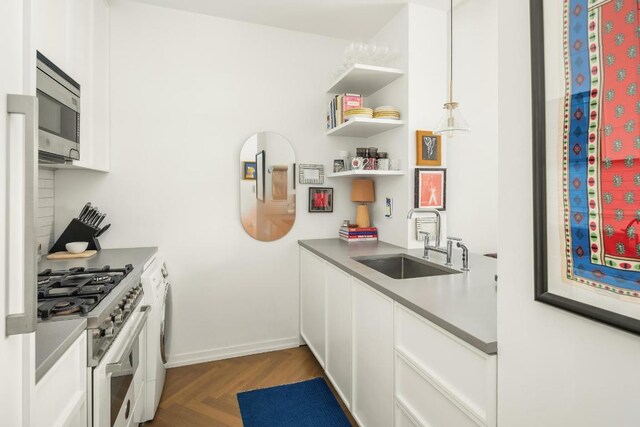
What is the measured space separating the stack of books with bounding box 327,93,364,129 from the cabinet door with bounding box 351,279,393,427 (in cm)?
138

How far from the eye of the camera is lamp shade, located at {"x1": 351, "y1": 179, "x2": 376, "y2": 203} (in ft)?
9.34

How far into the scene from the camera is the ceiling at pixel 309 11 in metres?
2.45

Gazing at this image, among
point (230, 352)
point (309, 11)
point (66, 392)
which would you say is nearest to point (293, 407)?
point (230, 352)

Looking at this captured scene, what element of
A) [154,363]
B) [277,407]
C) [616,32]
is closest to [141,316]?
[154,363]

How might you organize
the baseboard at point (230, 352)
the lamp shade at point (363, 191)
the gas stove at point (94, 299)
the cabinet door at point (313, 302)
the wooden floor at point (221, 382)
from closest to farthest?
the gas stove at point (94, 299), the wooden floor at point (221, 382), the cabinet door at point (313, 302), the baseboard at point (230, 352), the lamp shade at point (363, 191)

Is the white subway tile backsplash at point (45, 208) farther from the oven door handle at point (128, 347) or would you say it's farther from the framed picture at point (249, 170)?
the framed picture at point (249, 170)

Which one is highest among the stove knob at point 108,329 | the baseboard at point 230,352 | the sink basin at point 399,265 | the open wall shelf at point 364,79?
the open wall shelf at point 364,79

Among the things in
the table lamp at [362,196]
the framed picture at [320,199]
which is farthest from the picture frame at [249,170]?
the table lamp at [362,196]

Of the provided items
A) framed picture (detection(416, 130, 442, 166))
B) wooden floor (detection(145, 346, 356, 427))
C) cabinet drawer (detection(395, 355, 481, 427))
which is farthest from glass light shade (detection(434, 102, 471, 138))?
wooden floor (detection(145, 346, 356, 427))

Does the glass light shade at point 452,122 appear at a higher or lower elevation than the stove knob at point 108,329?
higher

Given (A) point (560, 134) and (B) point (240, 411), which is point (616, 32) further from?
(B) point (240, 411)

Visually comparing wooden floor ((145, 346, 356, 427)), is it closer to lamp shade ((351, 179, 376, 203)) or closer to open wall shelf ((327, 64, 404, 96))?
lamp shade ((351, 179, 376, 203))

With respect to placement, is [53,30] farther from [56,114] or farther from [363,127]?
[363,127]

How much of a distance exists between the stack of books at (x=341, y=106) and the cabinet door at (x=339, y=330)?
1173 millimetres
